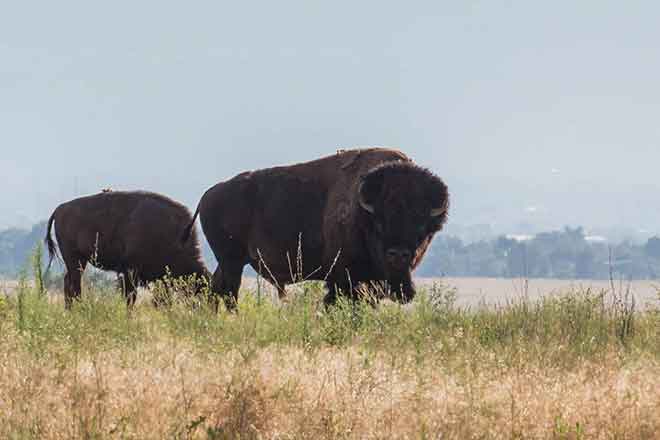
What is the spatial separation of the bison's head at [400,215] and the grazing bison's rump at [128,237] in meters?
6.38

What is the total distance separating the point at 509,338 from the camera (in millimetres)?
9648

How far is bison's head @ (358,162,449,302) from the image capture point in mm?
11227

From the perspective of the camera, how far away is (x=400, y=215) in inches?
444

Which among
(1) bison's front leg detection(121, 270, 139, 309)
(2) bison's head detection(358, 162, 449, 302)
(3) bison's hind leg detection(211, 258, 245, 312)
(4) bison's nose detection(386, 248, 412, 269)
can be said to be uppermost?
(2) bison's head detection(358, 162, 449, 302)

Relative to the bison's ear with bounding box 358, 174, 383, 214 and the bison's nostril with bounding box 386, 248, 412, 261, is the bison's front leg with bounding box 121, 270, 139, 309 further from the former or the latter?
the bison's nostril with bounding box 386, 248, 412, 261

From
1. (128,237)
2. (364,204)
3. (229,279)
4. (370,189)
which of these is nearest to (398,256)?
(364,204)

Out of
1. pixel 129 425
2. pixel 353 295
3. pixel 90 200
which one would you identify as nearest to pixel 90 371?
pixel 129 425

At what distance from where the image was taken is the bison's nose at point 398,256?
437 inches

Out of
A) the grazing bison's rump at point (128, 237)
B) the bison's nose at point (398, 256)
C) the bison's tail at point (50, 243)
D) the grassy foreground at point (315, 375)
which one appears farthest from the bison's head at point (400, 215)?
the bison's tail at point (50, 243)

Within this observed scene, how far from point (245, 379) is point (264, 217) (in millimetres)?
6495

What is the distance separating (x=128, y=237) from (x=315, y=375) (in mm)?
10746

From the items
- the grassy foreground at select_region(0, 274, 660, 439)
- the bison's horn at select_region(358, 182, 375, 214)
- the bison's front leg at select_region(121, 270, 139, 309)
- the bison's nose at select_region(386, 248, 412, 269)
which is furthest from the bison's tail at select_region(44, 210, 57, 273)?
the bison's nose at select_region(386, 248, 412, 269)

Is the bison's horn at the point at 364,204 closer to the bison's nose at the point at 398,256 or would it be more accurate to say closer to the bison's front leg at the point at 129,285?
the bison's nose at the point at 398,256

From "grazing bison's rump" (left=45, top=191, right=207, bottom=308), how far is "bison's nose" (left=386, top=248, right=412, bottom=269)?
6.90 metres
